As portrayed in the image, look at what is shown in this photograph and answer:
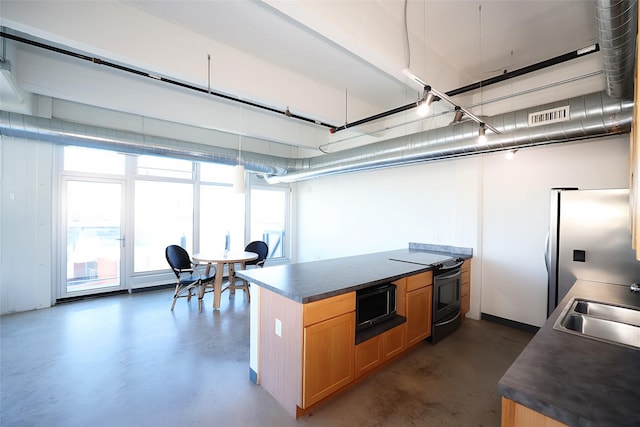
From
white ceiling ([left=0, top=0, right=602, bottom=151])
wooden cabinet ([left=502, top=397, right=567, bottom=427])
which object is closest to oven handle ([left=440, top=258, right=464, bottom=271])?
white ceiling ([left=0, top=0, right=602, bottom=151])

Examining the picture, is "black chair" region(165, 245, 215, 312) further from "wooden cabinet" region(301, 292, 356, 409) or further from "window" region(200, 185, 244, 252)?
"wooden cabinet" region(301, 292, 356, 409)

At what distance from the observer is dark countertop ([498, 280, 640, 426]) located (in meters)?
0.82

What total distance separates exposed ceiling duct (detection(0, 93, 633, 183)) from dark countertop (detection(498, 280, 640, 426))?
2.08 metres

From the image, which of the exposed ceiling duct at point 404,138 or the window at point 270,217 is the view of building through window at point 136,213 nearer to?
the window at point 270,217

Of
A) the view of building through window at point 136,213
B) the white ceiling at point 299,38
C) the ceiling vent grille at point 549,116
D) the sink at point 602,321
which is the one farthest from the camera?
the view of building through window at point 136,213

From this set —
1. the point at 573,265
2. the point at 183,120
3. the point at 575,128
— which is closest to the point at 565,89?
the point at 575,128

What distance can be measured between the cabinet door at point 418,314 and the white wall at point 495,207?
127 centimetres

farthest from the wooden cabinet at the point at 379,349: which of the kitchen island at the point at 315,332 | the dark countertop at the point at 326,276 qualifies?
the dark countertop at the point at 326,276

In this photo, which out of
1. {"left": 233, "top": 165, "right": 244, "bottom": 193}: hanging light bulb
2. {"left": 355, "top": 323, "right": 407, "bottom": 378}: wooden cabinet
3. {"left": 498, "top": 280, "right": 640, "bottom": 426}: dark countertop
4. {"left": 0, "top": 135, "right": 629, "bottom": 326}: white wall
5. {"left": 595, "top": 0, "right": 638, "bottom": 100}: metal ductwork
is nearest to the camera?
{"left": 498, "top": 280, "right": 640, "bottom": 426}: dark countertop

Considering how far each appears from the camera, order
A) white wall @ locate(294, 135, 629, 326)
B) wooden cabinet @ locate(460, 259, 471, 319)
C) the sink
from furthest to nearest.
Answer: wooden cabinet @ locate(460, 259, 471, 319)
white wall @ locate(294, 135, 629, 326)
the sink

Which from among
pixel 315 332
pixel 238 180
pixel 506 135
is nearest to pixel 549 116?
pixel 506 135

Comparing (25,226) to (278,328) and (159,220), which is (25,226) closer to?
(159,220)

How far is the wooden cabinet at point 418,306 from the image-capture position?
286 cm

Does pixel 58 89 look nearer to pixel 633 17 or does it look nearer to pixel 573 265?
pixel 633 17
